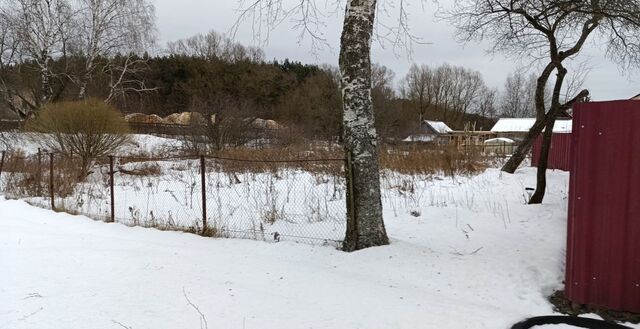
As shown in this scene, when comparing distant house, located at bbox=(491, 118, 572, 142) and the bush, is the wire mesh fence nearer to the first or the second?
the bush

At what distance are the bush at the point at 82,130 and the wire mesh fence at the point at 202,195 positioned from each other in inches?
24.1

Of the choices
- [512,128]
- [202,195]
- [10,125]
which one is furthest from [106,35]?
[512,128]

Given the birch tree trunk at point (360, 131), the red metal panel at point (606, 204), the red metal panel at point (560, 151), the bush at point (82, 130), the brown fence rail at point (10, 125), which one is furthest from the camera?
the brown fence rail at point (10, 125)

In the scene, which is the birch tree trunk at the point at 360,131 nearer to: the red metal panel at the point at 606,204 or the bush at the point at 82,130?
the red metal panel at the point at 606,204

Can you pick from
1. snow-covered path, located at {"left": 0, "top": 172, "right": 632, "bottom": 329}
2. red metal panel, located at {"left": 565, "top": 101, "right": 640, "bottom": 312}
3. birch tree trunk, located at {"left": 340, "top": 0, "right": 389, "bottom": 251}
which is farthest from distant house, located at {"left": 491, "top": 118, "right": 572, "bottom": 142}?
red metal panel, located at {"left": 565, "top": 101, "right": 640, "bottom": 312}

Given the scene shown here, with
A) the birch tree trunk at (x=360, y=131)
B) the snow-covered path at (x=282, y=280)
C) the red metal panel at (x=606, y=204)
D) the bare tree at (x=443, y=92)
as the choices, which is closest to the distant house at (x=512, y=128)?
the bare tree at (x=443, y=92)

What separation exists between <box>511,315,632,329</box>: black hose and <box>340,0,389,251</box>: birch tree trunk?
7.02 ft

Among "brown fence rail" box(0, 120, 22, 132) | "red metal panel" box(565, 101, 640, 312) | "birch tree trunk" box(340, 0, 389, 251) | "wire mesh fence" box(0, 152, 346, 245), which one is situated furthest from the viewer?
"brown fence rail" box(0, 120, 22, 132)

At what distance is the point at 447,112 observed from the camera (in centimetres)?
7850

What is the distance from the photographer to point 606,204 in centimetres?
346

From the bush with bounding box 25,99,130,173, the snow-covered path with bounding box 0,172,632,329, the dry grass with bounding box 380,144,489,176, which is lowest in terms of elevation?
A: the snow-covered path with bounding box 0,172,632,329

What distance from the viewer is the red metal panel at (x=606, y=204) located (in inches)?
133

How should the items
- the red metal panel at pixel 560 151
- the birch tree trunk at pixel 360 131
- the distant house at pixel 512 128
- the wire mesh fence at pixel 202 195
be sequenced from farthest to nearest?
1. the distant house at pixel 512 128
2. the red metal panel at pixel 560 151
3. the wire mesh fence at pixel 202 195
4. the birch tree trunk at pixel 360 131

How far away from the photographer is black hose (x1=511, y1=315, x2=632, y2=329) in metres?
3.39
